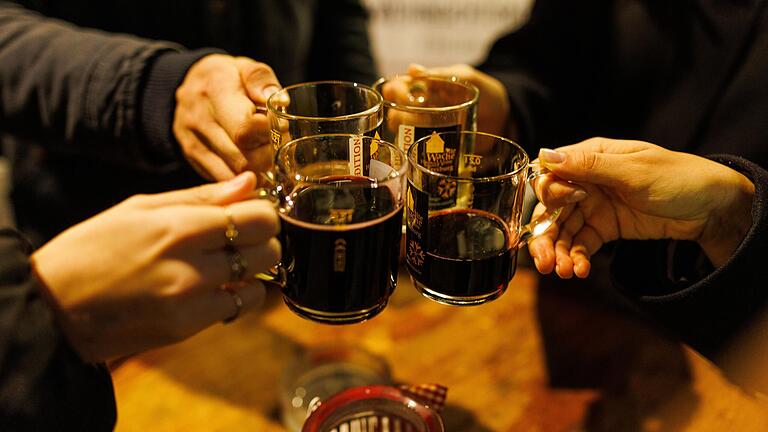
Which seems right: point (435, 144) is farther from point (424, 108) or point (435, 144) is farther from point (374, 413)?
point (374, 413)

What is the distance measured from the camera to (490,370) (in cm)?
118

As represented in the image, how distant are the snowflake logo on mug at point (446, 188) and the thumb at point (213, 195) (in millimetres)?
278

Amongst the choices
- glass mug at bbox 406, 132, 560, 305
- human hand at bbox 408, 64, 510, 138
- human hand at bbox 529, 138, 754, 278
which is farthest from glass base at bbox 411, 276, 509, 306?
human hand at bbox 408, 64, 510, 138

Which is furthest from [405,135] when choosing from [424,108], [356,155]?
[356,155]

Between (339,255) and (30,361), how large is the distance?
0.37m

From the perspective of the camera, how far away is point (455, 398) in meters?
1.12

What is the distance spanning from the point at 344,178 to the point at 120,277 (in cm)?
34

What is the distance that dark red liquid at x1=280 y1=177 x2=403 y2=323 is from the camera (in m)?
0.73

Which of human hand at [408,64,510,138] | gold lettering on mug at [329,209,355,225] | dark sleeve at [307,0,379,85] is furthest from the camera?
dark sleeve at [307,0,379,85]

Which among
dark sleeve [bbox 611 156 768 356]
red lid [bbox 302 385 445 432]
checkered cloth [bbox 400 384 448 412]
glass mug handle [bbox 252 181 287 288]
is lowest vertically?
checkered cloth [bbox 400 384 448 412]

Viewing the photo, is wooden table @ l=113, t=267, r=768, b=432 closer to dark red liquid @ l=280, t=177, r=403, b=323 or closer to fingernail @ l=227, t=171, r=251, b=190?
dark red liquid @ l=280, t=177, r=403, b=323

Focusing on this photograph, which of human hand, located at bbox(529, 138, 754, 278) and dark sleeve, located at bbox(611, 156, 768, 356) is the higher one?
human hand, located at bbox(529, 138, 754, 278)

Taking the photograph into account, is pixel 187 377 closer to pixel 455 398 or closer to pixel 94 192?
pixel 455 398

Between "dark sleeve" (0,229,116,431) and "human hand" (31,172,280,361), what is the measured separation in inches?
0.7
